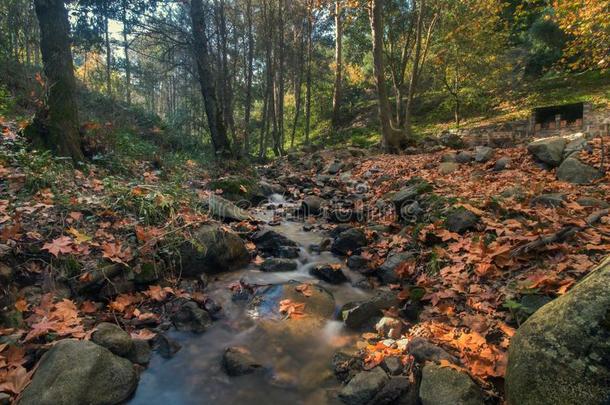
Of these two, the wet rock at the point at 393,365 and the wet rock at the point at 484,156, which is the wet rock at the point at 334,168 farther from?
the wet rock at the point at 393,365

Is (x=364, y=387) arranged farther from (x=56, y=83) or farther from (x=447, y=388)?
(x=56, y=83)

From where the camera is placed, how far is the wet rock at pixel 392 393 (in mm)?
3225

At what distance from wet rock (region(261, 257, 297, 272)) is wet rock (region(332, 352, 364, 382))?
2304mm

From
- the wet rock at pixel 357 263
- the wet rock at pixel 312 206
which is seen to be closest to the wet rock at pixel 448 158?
the wet rock at pixel 312 206

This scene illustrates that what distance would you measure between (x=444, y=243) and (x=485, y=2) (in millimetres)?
17878

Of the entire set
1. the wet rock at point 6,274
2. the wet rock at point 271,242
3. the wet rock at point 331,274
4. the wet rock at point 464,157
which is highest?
the wet rock at point 464,157

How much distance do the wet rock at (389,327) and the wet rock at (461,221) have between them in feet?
6.47

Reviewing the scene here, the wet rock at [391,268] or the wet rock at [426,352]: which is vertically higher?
the wet rock at [391,268]

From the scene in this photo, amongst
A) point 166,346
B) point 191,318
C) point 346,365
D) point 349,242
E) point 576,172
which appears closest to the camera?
point 346,365

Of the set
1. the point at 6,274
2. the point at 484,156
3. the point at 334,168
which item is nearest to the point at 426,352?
the point at 6,274

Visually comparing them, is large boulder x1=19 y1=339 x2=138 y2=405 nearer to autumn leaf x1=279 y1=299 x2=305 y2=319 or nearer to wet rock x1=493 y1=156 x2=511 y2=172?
autumn leaf x1=279 y1=299 x2=305 y2=319

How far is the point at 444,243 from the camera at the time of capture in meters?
5.59

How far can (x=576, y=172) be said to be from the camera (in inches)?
270

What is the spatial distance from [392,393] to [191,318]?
2.50 meters
